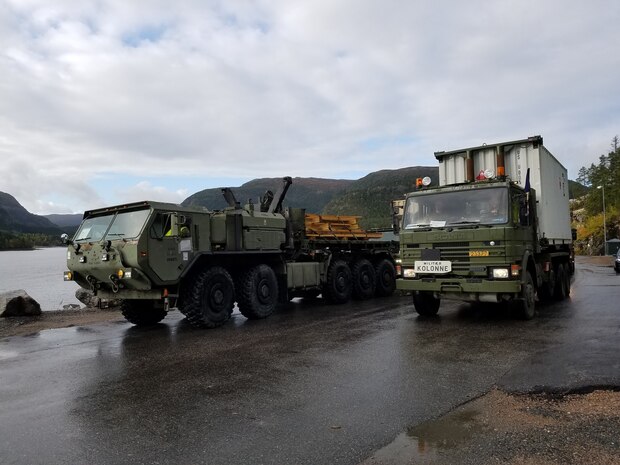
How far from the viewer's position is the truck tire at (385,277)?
15719 mm

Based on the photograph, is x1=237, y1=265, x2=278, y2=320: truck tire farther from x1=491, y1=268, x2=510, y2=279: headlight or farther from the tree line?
the tree line

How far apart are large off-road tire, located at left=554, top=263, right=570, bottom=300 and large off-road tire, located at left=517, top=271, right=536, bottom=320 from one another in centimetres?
372

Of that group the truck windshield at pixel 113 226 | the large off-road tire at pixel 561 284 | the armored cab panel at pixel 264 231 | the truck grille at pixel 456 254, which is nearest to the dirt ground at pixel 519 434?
the truck grille at pixel 456 254

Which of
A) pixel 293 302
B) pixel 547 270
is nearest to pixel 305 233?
pixel 293 302

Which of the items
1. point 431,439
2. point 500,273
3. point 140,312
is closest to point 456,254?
point 500,273

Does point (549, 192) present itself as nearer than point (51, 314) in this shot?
Yes

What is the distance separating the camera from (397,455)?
11.9 ft

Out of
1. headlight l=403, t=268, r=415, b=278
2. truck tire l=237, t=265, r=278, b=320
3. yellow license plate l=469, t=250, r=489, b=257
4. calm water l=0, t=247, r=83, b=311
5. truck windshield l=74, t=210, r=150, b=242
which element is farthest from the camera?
calm water l=0, t=247, r=83, b=311

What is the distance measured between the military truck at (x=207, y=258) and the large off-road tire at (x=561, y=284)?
5393 mm

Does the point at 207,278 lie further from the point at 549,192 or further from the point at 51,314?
the point at 549,192

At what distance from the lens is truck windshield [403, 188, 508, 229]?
898 centimetres

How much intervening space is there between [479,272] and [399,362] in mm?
3178

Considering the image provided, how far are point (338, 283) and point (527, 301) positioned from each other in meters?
5.64

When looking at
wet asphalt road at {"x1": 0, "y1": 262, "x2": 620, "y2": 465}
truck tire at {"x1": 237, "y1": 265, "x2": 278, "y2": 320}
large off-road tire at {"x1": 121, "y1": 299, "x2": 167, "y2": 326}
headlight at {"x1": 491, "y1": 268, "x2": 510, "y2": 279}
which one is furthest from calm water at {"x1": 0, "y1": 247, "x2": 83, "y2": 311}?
headlight at {"x1": 491, "y1": 268, "x2": 510, "y2": 279}
